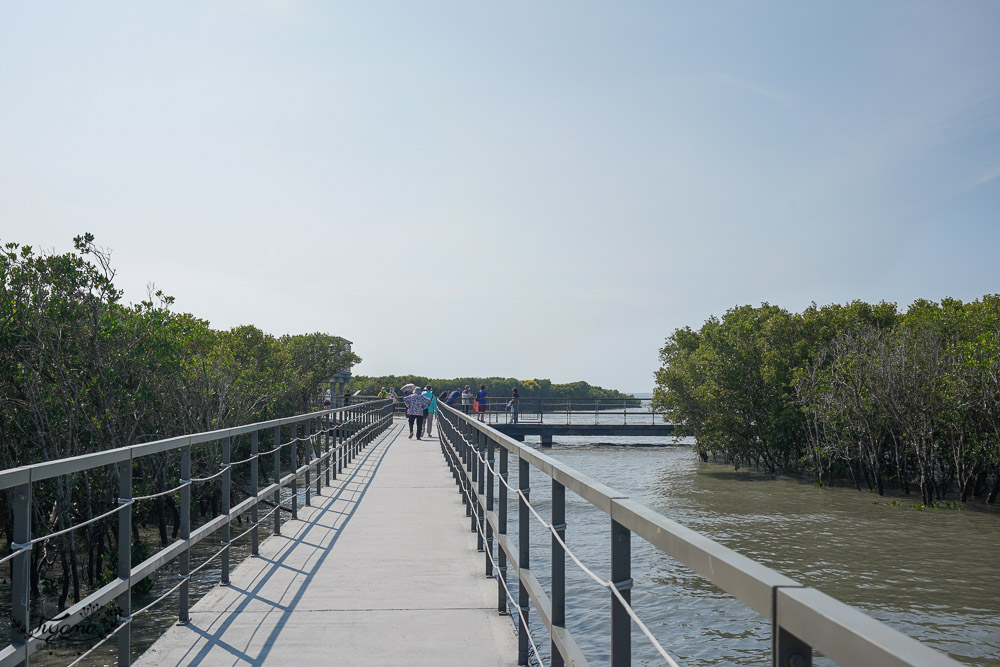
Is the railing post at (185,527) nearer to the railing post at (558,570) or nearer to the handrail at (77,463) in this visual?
the handrail at (77,463)

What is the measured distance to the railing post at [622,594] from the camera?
2.43 metres

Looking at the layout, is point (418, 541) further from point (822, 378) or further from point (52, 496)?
point (822, 378)

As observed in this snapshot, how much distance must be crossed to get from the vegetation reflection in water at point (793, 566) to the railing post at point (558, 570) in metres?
2.64

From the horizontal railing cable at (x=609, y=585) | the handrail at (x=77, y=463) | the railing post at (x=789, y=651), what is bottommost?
the horizontal railing cable at (x=609, y=585)

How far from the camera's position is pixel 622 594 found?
2438 mm

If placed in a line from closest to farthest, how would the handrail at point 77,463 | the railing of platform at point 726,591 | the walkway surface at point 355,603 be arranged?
the railing of platform at point 726,591 < the handrail at point 77,463 < the walkway surface at point 355,603

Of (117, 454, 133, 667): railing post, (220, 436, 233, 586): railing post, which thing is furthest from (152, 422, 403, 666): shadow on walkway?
(117, 454, 133, 667): railing post

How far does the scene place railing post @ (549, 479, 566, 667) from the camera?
3.53m

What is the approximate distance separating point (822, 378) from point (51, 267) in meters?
21.9

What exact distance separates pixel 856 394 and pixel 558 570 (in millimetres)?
23652

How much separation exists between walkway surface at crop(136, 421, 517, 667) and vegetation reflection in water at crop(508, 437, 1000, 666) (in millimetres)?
891

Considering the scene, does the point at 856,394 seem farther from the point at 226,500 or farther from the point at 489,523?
the point at 226,500

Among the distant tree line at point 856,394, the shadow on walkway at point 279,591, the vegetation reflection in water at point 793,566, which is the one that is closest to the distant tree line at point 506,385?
the distant tree line at point 856,394

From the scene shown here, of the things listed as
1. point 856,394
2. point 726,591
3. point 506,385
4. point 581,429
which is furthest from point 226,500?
point 506,385
